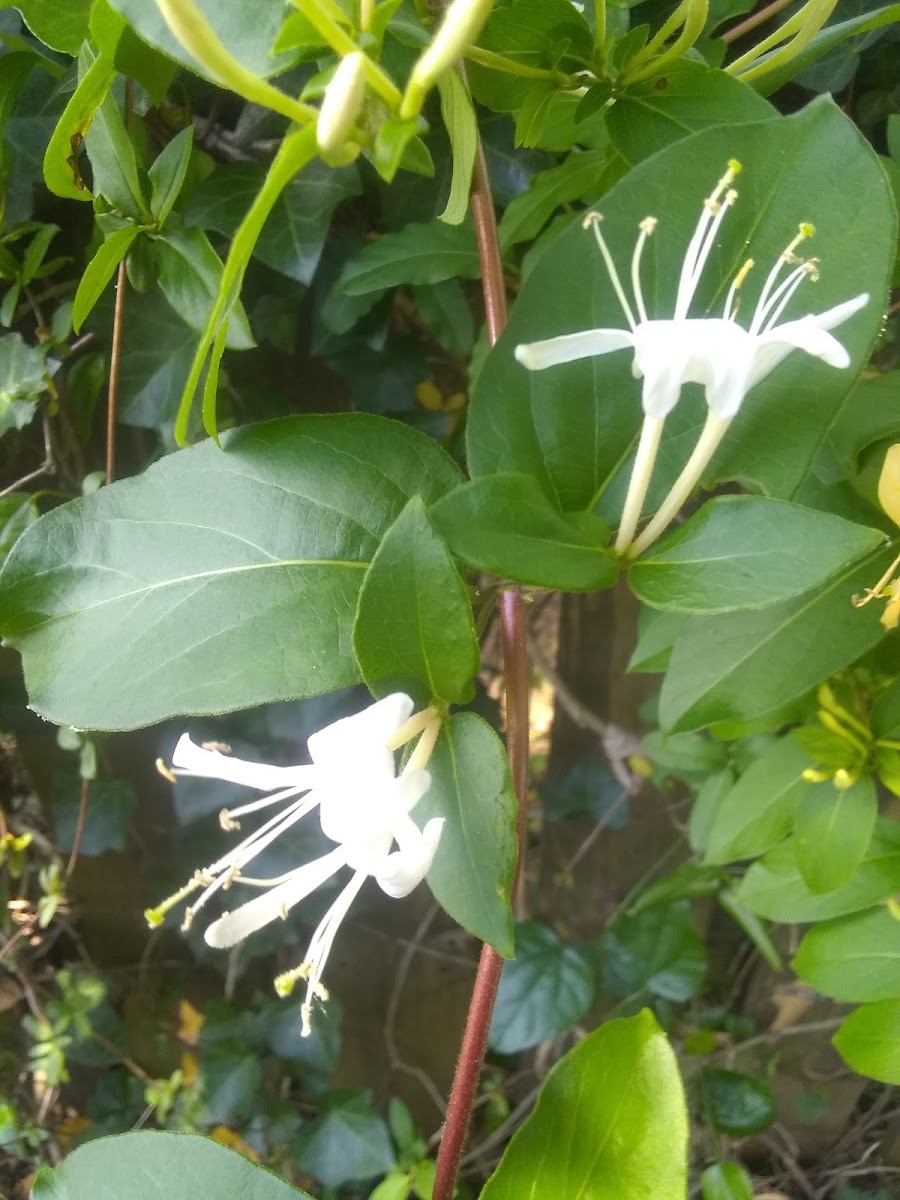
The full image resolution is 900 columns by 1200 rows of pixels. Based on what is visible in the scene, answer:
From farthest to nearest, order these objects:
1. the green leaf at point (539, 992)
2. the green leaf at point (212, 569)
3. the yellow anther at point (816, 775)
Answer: the green leaf at point (539, 992) < the yellow anther at point (816, 775) < the green leaf at point (212, 569)

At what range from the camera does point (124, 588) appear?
326 mm

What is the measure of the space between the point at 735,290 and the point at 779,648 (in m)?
0.17

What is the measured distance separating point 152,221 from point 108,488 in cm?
15

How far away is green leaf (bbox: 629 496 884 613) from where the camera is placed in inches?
9.5

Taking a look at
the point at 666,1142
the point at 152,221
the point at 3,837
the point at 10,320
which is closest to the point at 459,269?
the point at 152,221

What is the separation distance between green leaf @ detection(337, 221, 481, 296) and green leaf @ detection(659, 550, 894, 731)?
0.27 meters

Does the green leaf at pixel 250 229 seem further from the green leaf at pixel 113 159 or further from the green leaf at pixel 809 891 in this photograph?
the green leaf at pixel 809 891

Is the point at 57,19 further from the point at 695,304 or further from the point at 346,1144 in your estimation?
the point at 346,1144

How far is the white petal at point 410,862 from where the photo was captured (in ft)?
0.77

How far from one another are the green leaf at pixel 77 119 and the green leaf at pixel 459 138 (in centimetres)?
11

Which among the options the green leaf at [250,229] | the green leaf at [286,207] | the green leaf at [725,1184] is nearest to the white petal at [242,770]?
the green leaf at [250,229]

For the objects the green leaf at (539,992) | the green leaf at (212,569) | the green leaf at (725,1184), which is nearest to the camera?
the green leaf at (212,569)

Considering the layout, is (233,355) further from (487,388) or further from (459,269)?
(487,388)

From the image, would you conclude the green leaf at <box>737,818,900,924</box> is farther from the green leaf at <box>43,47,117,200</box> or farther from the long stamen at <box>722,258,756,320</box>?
the green leaf at <box>43,47,117,200</box>
